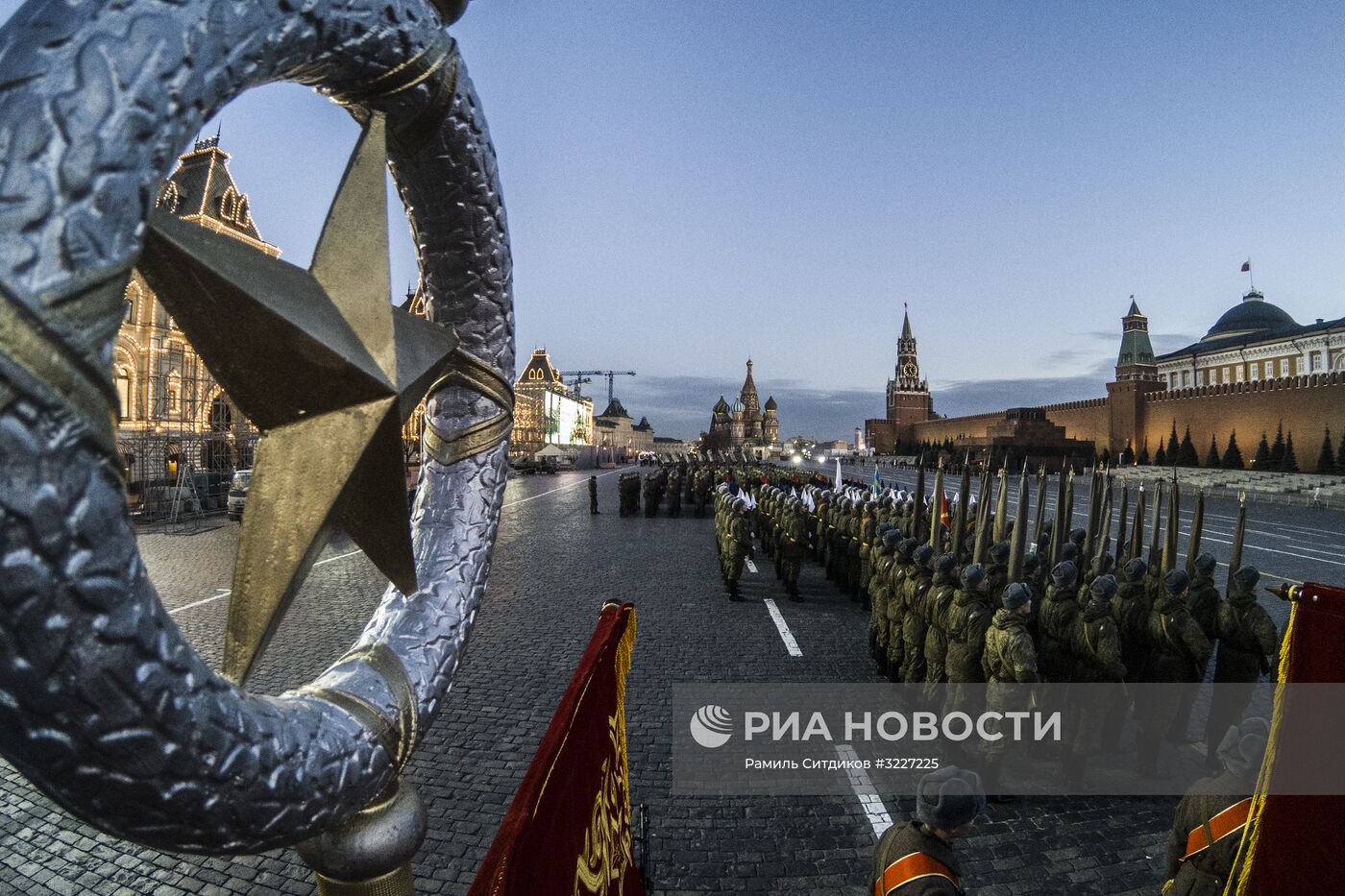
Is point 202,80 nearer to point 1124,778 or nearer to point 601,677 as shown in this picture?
point 601,677

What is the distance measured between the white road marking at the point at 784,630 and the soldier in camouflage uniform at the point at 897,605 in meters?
1.15

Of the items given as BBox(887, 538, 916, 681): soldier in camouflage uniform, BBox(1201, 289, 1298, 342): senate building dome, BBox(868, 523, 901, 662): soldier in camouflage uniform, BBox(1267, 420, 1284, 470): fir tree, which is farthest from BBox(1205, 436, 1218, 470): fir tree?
BBox(887, 538, 916, 681): soldier in camouflage uniform

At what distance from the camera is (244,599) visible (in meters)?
0.94

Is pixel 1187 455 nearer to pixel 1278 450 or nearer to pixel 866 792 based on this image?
pixel 1278 450

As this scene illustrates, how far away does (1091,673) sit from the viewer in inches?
202

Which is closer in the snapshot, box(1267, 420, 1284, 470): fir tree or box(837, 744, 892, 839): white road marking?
box(837, 744, 892, 839): white road marking

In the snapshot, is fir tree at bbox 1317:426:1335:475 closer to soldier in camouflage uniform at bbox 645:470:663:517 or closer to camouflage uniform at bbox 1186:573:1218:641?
soldier in camouflage uniform at bbox 645:470:663:517

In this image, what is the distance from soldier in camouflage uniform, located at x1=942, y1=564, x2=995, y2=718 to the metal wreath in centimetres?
509

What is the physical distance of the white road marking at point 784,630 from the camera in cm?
761

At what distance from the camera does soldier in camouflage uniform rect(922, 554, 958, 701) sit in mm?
5547

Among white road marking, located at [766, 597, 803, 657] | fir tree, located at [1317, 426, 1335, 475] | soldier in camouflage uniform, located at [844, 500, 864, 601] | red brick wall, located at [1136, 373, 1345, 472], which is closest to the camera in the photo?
white road marking, located at [766, 597, 803, 657]

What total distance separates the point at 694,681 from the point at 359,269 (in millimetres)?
6253

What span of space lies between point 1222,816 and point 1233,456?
1798 inches

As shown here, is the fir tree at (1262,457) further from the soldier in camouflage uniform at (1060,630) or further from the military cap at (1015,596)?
the military cap at (1015,596)
